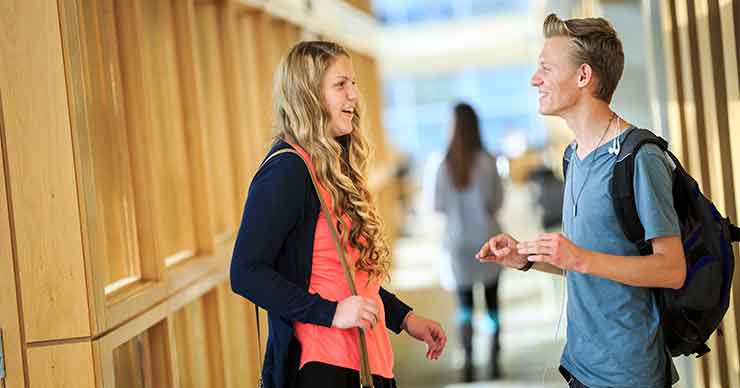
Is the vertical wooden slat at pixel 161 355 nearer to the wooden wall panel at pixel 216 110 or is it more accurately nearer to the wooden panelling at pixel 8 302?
the wooden panelling at pixel 8 302

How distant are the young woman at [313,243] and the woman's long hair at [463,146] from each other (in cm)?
404

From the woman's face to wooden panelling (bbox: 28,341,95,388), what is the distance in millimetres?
1015

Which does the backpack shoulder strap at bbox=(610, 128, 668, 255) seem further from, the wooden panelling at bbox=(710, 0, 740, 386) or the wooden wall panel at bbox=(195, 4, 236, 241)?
the wooden wall panel at bbox=(195, 4, 236, 241)

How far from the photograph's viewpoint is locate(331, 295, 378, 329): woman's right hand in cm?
256

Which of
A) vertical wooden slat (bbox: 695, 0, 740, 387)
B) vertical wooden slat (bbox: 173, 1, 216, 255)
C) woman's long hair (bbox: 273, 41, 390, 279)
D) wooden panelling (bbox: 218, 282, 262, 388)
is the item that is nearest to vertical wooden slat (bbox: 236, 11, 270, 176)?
wooden panelling (bbox: 218, 282, 262, 388)

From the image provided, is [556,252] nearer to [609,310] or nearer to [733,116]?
[609,310]

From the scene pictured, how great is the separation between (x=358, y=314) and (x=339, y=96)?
0.61m

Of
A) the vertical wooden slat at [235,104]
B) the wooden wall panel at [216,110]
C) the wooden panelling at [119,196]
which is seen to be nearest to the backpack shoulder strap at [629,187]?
the wooden panelling at [119,196]

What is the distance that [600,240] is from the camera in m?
2.65

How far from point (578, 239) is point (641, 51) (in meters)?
5.44

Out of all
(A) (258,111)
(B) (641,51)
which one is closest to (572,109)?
(A) (258,111)

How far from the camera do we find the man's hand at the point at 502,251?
2.64 meters

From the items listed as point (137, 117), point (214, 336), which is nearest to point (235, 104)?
point (214, 336)

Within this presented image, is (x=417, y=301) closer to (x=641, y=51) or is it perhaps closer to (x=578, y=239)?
(x=641, y=51)
